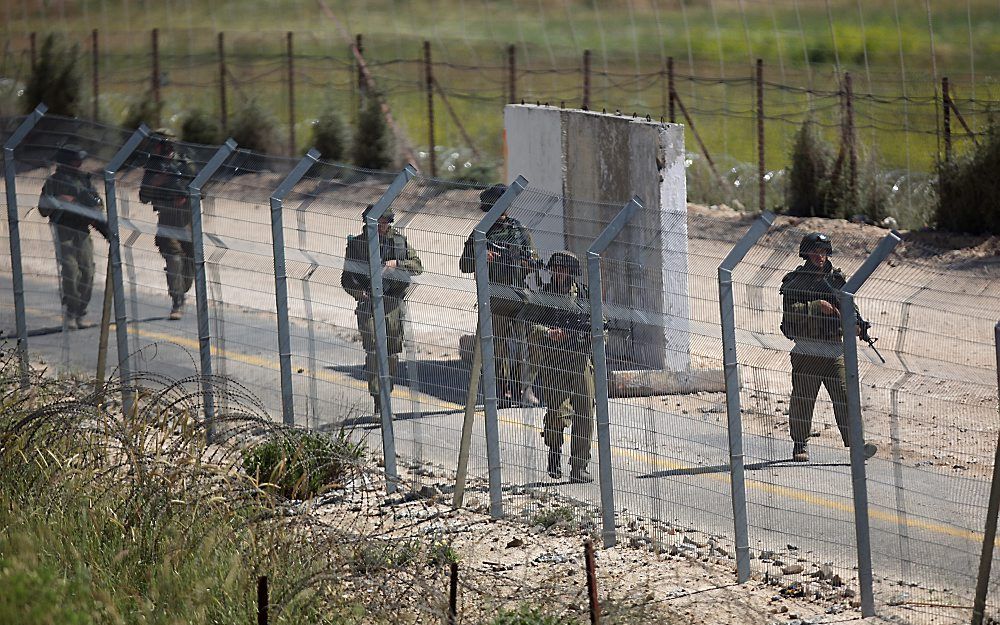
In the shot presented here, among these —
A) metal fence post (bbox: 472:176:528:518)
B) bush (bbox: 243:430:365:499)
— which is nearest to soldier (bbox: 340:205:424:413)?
bush (bbox: 243:430:365:499)

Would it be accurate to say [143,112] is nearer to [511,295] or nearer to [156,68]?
[156,68]

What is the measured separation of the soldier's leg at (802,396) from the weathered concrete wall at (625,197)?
2.24ft

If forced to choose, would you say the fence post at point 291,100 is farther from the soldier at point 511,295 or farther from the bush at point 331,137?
the soldier at point 511,295

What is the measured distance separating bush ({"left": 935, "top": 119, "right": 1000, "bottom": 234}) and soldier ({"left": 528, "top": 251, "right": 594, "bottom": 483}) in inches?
385

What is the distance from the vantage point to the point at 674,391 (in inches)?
277

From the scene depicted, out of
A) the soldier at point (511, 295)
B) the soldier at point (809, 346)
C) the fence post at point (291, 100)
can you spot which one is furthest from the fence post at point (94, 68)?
the soldier at point (809, 346)

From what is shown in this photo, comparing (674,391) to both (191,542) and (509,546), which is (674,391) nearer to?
(509,546)

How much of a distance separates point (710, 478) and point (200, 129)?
19.5 metres

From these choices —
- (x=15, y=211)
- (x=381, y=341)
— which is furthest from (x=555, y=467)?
(x=15, y=211)

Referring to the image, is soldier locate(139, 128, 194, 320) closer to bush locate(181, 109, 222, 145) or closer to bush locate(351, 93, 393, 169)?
bush locate(351, 93, 393, 169)

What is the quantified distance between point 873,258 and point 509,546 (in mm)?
2629

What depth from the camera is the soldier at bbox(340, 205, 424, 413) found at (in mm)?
8664

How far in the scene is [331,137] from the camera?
78.2 feet

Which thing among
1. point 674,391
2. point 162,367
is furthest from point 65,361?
point 674,391
